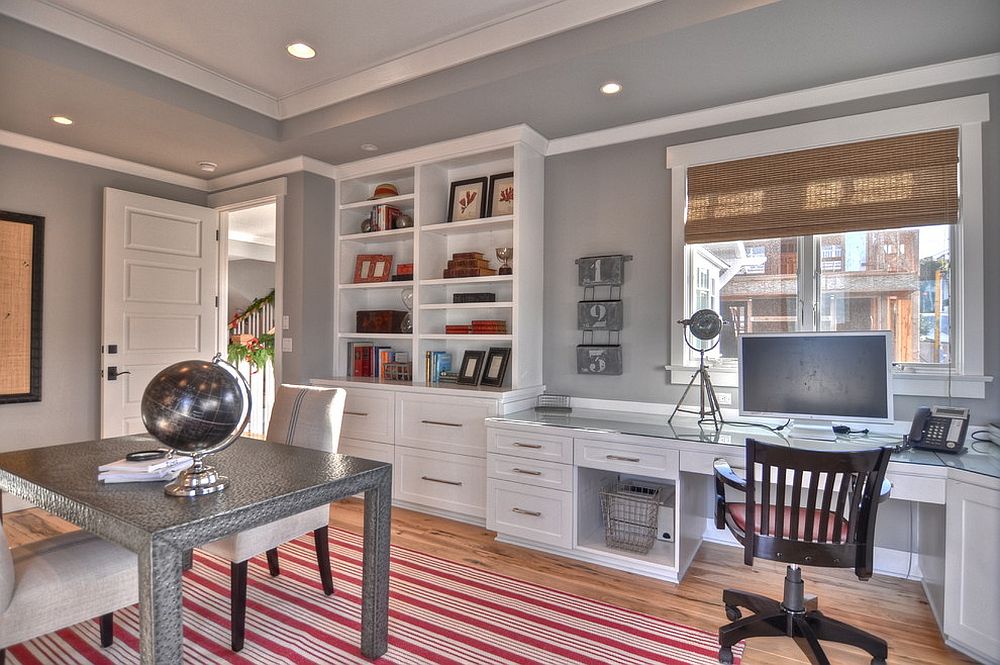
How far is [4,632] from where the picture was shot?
1.47 meters

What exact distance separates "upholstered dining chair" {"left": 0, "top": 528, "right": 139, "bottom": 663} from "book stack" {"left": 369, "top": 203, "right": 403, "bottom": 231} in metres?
2.77

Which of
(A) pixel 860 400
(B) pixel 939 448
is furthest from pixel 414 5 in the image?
(B) pixel 939 448

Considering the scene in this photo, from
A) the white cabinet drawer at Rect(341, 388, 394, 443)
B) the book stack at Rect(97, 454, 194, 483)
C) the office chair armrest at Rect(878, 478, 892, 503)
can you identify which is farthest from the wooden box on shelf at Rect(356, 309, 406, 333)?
the office chair armrest at Rect(878, 478, 892, 503)

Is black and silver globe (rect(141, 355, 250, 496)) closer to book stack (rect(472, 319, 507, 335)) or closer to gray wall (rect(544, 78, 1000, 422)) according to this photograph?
book stack (rect(472, 319, 507, 335))

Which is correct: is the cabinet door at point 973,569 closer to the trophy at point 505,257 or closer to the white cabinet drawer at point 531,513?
the white cabinet drawer at point 531,513

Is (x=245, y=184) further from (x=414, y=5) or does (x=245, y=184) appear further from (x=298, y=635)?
(x=298, y=635)

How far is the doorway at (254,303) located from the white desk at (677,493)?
2.40 metres

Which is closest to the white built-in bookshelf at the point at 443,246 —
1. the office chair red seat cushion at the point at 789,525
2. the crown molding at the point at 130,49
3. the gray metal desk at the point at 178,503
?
the crown molding at the point at 130,49

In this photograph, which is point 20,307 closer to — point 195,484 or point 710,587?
point 195,484

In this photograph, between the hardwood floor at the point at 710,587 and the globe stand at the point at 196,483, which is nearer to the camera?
the globe stand at the point at 196,483

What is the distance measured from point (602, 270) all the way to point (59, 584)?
9.35 feet

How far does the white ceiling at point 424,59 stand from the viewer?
2.35 m

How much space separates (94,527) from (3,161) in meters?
3.50

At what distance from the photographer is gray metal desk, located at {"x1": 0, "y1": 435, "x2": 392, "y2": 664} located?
4.33ft
